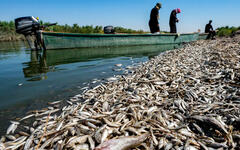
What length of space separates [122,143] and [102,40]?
1402 centimetres

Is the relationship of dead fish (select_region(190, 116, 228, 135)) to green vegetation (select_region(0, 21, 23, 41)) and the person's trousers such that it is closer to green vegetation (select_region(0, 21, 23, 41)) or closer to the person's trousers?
the person's trousers

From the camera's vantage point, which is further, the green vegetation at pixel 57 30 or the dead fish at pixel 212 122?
the green vegetation at pixel 57 30

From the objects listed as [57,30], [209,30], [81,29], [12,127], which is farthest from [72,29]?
[12,127]

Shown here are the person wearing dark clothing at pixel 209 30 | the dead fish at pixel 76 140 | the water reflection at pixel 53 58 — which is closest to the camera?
the dead fish at pixel 76 140

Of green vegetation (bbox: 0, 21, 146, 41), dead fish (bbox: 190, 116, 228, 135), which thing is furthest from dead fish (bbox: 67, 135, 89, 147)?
green vegetation (bbox: 0, 21, 146, 41)

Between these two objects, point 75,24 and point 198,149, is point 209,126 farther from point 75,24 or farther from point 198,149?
point 75,24

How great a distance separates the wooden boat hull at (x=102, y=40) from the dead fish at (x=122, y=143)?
41.4 feet

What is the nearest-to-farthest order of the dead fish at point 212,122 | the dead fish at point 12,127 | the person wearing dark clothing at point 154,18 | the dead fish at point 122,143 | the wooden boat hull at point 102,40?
1. the dead fish at point 122,143
2. the dead fish at point 212,122
3. the dead fish at point 12,127
4. the wooden boat hull at point 102,40
5. the person wearing dark clothing at point 154,18

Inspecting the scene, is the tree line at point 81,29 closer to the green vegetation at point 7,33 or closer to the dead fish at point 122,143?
the green vegetation at point 7,33

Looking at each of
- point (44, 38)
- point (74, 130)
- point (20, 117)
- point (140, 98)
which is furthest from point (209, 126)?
point (44, 38)

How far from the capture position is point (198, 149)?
181 centimetres

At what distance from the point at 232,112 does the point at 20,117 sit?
3.90 m

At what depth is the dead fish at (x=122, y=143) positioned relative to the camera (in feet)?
5.48

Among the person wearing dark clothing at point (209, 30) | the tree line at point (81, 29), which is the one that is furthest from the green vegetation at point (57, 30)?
the person wearing dark clothing at point (209, 30)
